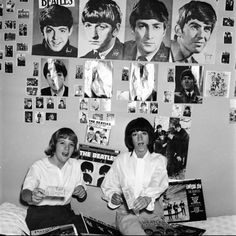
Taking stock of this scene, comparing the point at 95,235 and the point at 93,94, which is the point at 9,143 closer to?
the point at 93,94

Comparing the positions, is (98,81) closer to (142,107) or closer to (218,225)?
(142,107)

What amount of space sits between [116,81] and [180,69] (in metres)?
0.39

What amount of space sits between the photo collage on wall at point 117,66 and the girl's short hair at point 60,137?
0.34ft

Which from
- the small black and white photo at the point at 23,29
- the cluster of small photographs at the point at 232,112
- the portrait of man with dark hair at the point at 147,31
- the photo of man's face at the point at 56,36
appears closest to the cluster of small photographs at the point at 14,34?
the small black and white photo at the point at 23,29

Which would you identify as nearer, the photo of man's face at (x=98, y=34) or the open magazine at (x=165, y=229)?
the open magazine at (x=165, y=229)

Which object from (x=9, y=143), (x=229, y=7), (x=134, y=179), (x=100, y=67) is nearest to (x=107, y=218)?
(x=134, y=179)

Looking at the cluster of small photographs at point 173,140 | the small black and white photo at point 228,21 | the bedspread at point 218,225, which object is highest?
the small black and white photo at point 228,21

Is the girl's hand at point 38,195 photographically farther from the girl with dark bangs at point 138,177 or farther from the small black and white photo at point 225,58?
the small black and white photo at point 225,58

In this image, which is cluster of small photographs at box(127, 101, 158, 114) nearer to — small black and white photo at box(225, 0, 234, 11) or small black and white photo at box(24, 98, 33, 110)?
small black and white photo at box(24, 98, 33, 110)

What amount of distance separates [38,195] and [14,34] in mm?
953

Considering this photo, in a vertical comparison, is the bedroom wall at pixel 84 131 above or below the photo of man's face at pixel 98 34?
below

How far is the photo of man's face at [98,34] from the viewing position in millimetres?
2121

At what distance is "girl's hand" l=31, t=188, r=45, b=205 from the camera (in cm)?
181

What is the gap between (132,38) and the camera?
2.13 m
